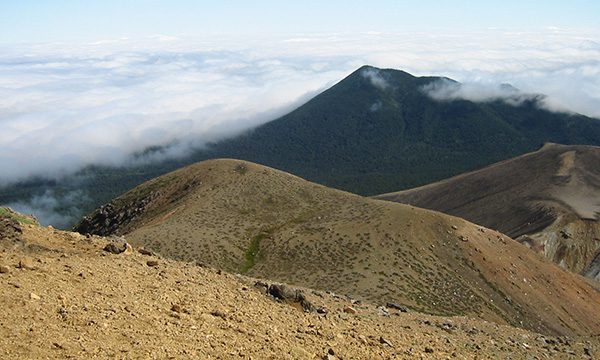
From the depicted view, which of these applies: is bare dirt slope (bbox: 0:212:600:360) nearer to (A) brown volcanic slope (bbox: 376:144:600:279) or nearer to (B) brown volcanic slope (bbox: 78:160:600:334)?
(B) brown volcanic slope (bbox: 78:160:600:334)

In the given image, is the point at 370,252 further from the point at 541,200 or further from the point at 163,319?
the point at 541,200

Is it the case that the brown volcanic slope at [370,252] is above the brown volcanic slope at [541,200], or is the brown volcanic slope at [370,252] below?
above

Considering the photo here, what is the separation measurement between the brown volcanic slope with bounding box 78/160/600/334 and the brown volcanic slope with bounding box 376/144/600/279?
44.1 metres

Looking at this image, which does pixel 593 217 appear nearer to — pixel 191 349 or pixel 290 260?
pixel 290 260

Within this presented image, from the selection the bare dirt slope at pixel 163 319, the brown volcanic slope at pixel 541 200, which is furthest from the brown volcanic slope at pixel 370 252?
the brown volcanic slope at pixel 541 200

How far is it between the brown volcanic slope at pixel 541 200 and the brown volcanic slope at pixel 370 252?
145 ft

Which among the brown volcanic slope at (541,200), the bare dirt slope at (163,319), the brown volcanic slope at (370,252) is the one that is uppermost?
the bare dirt slope at (163,319)

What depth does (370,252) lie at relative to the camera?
156 feet

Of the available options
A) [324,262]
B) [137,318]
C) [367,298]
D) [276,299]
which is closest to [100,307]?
[137,318]

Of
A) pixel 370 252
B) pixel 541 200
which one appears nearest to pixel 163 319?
pixel 370 252

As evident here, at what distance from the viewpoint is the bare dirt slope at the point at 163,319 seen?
13094 millimetres

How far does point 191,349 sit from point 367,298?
25094 mm

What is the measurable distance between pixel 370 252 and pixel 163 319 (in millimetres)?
34316

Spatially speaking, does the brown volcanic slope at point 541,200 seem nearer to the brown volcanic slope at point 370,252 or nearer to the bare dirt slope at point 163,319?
the brown volcanic slope at point 370,252
